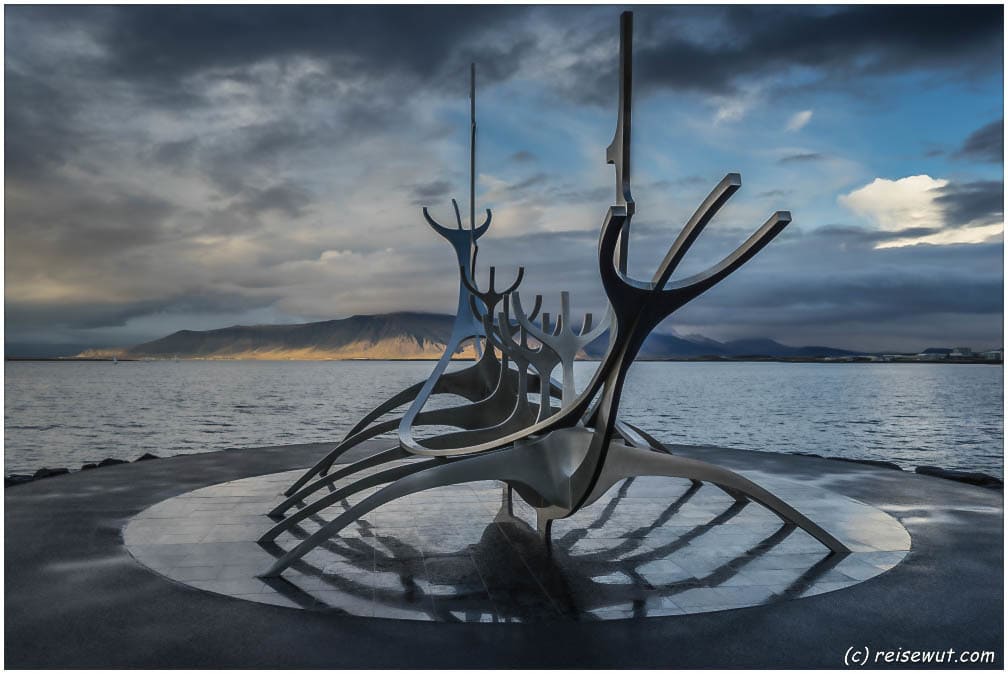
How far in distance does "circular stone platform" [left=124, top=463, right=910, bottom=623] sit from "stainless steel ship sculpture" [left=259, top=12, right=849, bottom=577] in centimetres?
48

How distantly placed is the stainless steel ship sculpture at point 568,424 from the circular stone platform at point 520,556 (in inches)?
18.8

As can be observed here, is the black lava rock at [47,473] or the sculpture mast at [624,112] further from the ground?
the sculpture mast at [624,112]

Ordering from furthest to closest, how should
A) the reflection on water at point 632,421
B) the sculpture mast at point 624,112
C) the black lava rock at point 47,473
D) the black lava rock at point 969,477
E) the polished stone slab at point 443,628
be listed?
the reflection on water at point 632,421 → the black lava rock at point 47,473 → the black lava rock at point 969,477 → the sculpture mast at point 624,112 → the polished stone slab at point 443,628

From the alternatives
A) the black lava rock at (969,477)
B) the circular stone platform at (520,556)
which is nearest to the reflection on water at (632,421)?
the black lava rock at (969,477)

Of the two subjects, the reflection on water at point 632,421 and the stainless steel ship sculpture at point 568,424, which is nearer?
the stainless steel ship sculpture at point 568,424

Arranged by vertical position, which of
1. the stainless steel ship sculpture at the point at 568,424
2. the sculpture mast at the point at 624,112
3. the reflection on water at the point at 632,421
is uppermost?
the sculpture mast at the point at 624,112

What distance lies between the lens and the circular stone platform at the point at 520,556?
8.39 meters

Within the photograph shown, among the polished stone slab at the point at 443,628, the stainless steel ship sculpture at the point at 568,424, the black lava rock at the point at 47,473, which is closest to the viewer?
the polished stone slab at the point at 443,628

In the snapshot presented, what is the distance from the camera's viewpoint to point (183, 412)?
181 feet

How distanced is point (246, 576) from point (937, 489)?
13.0 metres

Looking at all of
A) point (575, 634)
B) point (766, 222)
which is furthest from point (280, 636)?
point (766, 222)

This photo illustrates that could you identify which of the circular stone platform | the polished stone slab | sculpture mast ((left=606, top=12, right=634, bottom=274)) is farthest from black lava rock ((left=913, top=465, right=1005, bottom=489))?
sculpture mast ((left=606, top=12, right=634, bottom=274))

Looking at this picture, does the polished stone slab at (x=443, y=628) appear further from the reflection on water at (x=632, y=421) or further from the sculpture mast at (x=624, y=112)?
the reflection on water at (x=632, y=421)

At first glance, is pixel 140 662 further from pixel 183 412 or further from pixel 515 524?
pixel 183 412
